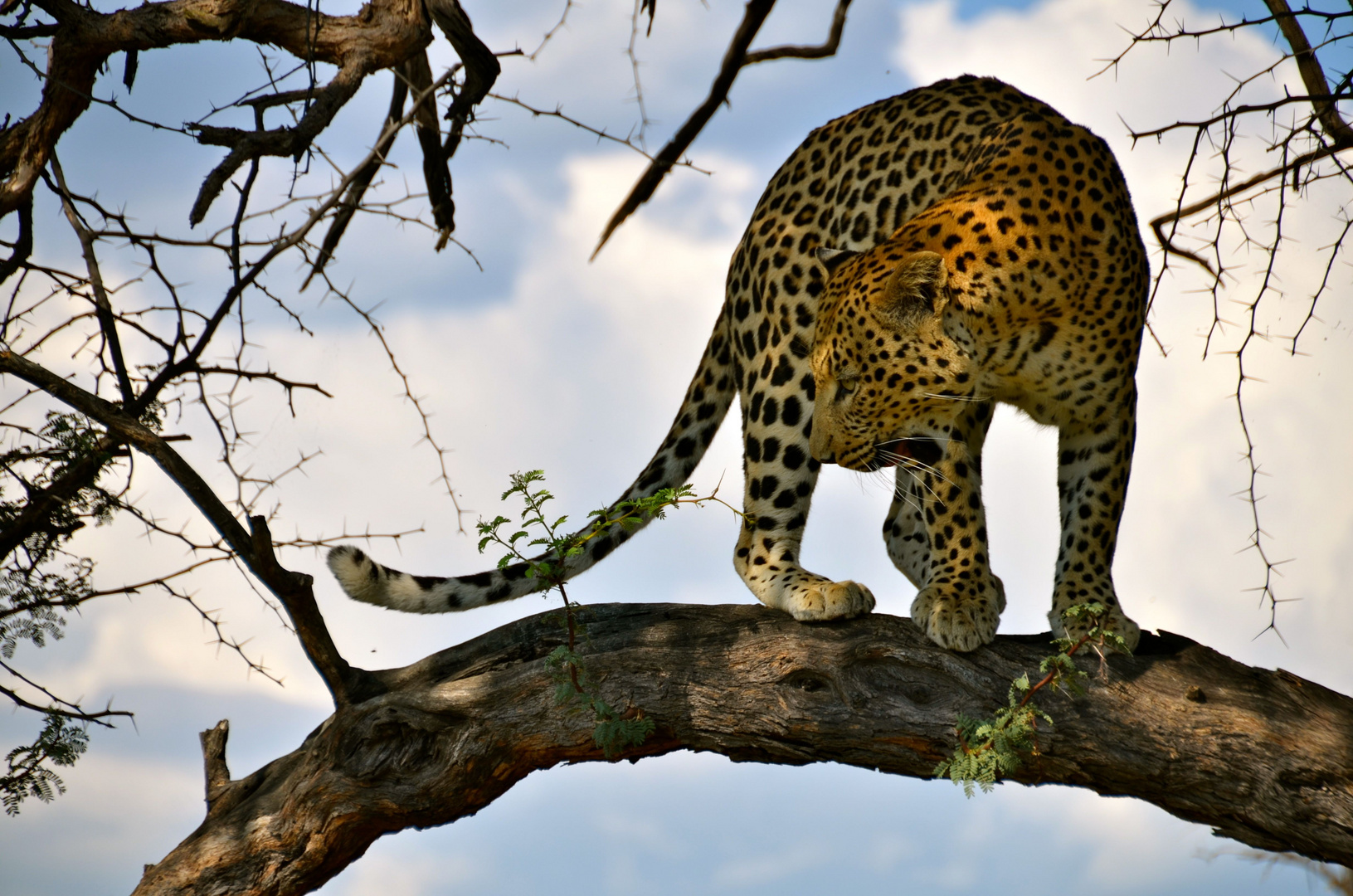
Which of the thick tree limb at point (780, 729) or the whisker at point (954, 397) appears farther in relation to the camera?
the whisker at point (954, 397)

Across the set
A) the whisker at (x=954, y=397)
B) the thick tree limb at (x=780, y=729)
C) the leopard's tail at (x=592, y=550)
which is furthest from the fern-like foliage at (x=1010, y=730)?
the leopard's tail at (x=592, y=550)

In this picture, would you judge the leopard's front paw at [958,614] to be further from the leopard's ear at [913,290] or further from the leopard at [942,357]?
the leopard's ear at [913,290]

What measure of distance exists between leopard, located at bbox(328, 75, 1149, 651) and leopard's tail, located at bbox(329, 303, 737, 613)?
0.01 m

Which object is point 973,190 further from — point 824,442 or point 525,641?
point 525,641

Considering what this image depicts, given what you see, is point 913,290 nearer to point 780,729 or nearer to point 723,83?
point 723,83

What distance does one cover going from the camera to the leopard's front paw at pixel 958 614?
14.4 ft

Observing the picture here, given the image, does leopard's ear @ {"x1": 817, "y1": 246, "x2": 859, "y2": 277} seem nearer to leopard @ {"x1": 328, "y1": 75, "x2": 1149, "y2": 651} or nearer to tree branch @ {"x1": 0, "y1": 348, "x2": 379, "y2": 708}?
leopard @ {"x1": 328, "y1": 75, "x2": 1149, "y2": 651}

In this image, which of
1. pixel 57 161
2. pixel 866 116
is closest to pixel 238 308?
pixel 57 161

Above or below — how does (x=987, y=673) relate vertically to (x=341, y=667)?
below

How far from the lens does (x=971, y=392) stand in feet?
15.2

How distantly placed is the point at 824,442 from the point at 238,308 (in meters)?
2.52

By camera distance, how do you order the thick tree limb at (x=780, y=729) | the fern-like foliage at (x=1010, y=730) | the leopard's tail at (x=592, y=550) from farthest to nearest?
the leopard's tail at (x=592, y=550), the thick tree limb at (x=780, y=729), the fern-like foliage at (x=1010, y=730)

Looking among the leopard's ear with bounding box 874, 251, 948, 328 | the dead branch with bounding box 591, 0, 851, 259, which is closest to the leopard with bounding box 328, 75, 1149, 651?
the leopard's ear with bounding box 874, 251, 948, 328

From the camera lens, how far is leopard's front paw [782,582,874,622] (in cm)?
455
